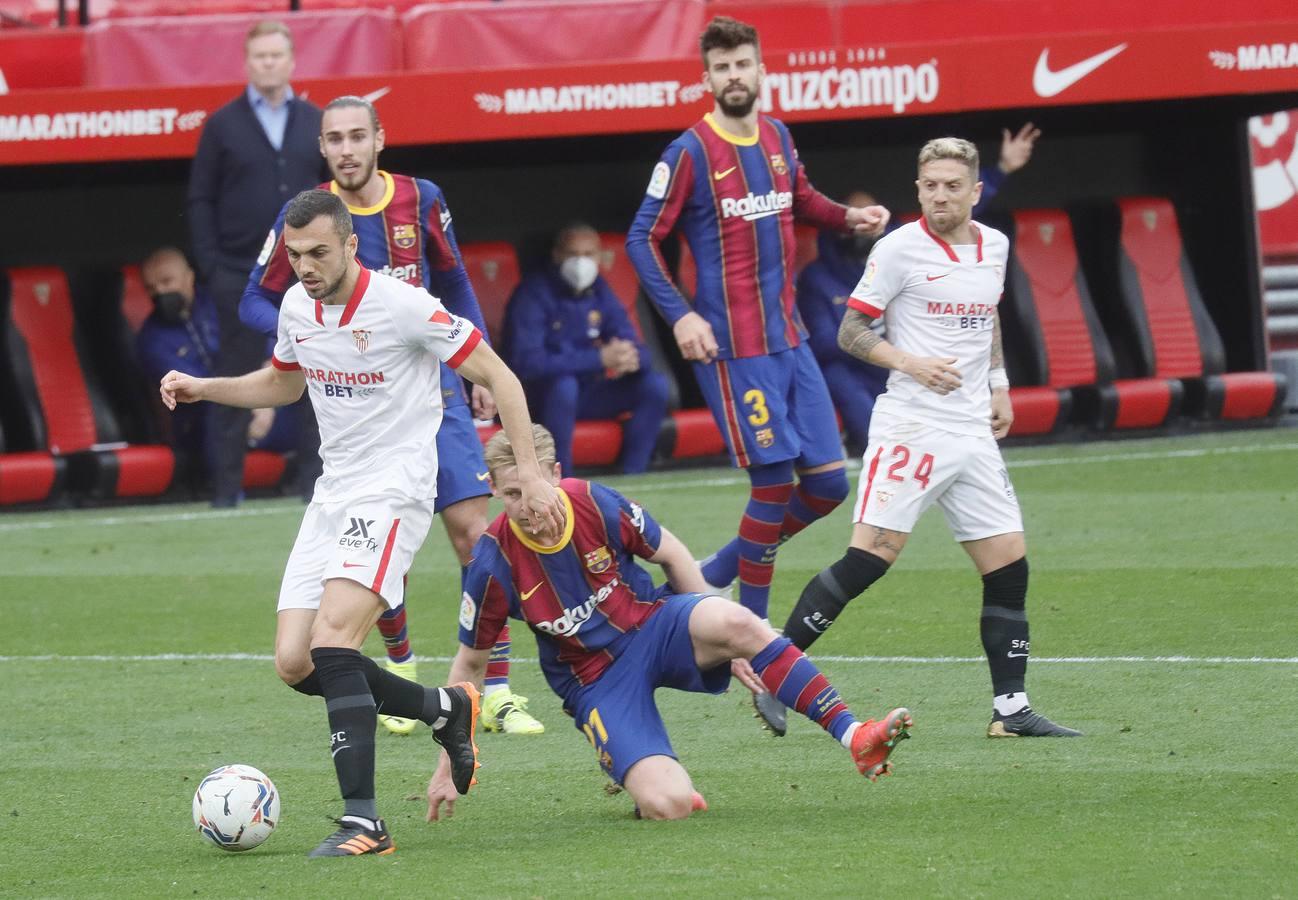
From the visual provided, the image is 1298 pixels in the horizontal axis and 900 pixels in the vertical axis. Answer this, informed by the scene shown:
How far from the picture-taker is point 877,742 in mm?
5156

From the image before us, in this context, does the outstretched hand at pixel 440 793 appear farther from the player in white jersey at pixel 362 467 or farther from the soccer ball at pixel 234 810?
the soccer ball at pixel 234 810

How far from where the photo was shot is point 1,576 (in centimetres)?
1085

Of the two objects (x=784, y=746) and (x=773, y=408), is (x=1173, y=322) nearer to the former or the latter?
(x=773, y=408)

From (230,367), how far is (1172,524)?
532 cm

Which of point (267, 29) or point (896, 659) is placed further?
point (267, 29)

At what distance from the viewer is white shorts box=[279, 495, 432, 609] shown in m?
5.44

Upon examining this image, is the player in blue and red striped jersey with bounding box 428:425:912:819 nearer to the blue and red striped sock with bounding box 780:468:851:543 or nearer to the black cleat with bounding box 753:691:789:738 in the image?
the black cleat with bounding box 753:691:789:738

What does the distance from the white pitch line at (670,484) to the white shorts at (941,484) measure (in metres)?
6.39

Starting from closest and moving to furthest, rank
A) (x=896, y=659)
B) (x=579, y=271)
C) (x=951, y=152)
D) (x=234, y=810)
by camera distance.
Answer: (x=234, y=810) < (x=951, y=152) < (x=896, y=659) < (x=579, y=271)

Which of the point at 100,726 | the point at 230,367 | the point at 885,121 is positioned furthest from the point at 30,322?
the point at 100,726

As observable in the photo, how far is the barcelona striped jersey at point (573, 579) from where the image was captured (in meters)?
5.65

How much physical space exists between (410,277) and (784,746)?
6.79ft

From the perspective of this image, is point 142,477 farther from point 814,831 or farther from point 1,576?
point 814,831

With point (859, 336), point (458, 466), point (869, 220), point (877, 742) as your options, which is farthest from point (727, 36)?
point (877, 742)
